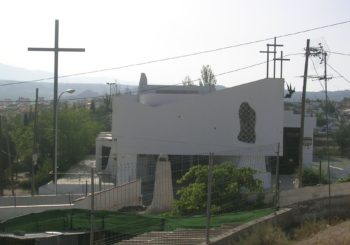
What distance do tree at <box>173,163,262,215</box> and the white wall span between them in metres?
18.8

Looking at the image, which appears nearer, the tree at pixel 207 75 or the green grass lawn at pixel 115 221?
the green grass lawn at pixel 115 221

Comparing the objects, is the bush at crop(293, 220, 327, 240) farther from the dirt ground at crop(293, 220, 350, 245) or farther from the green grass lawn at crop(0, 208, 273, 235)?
the green grass lawn at crop(0, 208, 273, 235)

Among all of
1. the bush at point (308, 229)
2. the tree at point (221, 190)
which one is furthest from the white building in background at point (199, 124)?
the bush at point (308, 229)

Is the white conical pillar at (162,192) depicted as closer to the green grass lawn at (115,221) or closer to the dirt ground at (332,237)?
the green grass lawn at (115,221)

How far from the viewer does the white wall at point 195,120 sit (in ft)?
122

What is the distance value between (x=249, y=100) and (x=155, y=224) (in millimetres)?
26030

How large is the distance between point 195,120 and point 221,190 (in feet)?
70.1

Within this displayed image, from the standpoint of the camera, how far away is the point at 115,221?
1288cm

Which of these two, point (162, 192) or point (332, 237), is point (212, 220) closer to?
point (332, 237)

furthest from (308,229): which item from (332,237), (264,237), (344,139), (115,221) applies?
(344,139)

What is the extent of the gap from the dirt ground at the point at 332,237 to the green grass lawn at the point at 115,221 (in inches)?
63.2

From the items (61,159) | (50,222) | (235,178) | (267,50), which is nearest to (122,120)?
(61,159)

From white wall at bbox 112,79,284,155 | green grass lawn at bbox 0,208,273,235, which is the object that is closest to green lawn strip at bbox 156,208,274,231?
green grass lawn at bbox 0,208,273,235

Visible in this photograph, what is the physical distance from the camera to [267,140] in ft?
126
